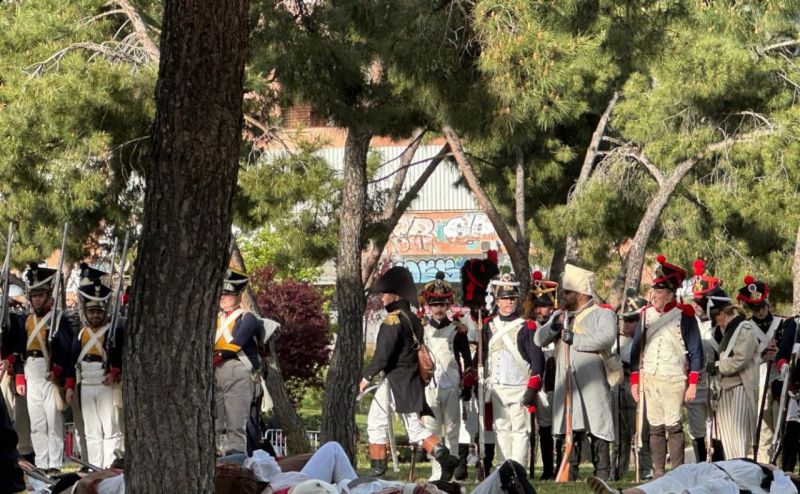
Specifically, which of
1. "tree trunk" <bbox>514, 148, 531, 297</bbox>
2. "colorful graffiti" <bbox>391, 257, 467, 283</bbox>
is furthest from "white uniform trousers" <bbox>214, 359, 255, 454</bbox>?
"colorful graffiti" <bbox>391, 257, 467, 283</bbox>

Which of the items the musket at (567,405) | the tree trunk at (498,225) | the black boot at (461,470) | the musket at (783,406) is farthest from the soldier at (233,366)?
the tree trunk at (498,225)

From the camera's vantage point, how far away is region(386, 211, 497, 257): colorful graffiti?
45.1m

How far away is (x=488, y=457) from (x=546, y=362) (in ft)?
3.74

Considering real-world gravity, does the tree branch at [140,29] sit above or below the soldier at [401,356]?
above

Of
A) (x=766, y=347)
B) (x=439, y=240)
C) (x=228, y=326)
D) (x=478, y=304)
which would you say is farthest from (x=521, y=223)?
(x=439, y=240)

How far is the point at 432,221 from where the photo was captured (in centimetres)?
4588

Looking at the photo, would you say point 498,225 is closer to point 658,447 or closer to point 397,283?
point 658,447

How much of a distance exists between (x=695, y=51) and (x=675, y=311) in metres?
5.85

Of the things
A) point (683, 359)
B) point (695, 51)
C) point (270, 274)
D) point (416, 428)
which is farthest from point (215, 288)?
point (270, 274)

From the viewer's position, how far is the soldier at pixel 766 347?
1422 centimetres

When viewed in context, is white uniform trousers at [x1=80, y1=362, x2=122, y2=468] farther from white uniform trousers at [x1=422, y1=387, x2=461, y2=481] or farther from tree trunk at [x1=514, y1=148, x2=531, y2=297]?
tree trunk at [x1=514, y1=148, x2=531, y2=297]

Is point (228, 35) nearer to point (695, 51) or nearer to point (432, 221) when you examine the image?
point (695, 51)

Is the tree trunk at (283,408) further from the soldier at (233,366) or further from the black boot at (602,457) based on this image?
the black boot at (602,457)

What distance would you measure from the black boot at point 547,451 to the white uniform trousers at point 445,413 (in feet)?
3.38
